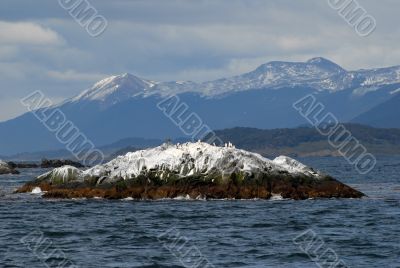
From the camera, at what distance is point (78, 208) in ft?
178

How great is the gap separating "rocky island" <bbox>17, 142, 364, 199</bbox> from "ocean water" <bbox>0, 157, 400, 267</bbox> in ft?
7.58

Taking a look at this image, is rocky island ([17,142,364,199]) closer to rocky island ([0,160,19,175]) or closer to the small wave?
the small wave

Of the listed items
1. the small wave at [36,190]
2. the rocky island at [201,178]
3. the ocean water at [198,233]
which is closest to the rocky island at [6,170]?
the small wave at [36,190]

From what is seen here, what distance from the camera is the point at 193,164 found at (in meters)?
61.3

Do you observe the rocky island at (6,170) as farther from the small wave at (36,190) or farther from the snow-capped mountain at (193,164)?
the snow-capped mountain at (193,164)

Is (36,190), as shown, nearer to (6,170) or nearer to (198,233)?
(198,233)

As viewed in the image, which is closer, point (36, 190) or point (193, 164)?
point (193, 164)

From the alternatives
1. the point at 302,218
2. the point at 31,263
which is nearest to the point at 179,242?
the point at 31,263

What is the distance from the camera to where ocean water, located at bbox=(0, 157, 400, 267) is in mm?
34344

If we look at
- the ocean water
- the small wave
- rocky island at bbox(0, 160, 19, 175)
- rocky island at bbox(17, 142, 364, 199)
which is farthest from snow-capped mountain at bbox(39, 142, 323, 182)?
rocky island at bbox(0, 160, 19, 175)

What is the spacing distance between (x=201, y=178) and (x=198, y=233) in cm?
1903

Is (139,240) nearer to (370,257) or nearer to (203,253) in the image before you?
(203,253)

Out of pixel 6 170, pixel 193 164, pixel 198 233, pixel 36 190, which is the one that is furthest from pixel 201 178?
pixel 6 170

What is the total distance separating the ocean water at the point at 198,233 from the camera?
34344mm
